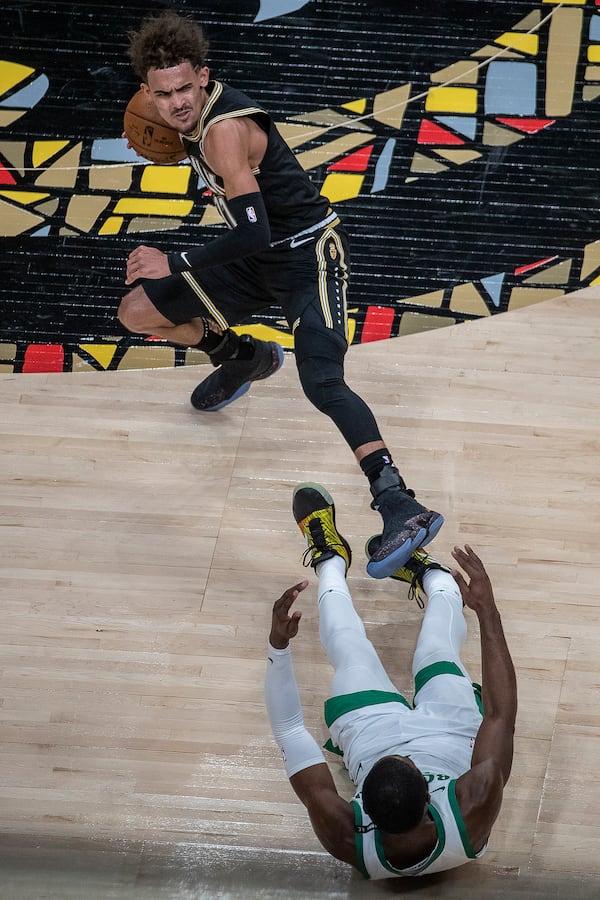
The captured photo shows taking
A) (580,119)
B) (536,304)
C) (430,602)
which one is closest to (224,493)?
(430,602)

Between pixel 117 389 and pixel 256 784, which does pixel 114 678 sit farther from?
pixel 117 389

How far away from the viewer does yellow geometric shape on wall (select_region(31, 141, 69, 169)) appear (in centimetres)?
475

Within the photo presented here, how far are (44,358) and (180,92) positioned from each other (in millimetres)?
1354

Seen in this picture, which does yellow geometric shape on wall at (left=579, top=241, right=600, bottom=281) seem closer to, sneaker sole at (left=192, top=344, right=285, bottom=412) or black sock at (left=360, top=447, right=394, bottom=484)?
sneaker sole at (left=192, top=344, right=285, bottom=412)

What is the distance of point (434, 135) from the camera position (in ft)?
15.7

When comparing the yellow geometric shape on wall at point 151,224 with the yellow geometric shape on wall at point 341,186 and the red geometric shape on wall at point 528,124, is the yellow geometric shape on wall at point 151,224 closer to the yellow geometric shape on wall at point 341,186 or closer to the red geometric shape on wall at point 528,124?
the yellow geometric shape on wall at point 341,186

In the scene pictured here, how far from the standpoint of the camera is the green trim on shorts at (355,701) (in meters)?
2.70

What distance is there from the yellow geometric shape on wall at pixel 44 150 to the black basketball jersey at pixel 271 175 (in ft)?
5.23

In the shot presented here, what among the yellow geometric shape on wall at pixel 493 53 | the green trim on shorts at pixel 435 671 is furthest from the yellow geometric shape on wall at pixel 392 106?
the green trim on shorts at pixel 435 671

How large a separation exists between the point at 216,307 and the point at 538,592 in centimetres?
138

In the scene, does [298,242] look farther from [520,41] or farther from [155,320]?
[520,41]

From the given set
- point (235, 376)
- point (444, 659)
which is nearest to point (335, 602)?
point (444, 659)

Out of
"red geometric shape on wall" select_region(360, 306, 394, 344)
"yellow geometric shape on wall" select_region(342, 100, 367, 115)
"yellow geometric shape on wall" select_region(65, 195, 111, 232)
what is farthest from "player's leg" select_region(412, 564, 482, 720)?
"yellow geometric shape on wall" select_region(342, 100, 367, 115)

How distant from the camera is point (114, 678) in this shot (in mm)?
3104
